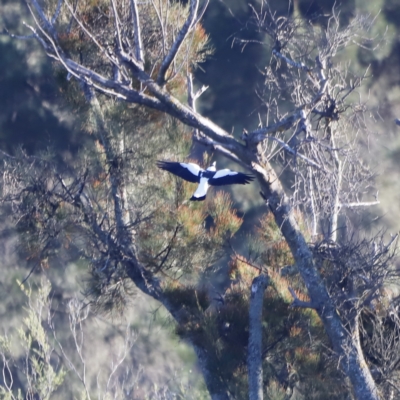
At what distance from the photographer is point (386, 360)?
348 centimetres

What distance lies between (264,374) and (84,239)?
1.42 meters

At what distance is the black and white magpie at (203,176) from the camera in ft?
10.6

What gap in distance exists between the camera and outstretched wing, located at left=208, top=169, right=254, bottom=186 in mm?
3223

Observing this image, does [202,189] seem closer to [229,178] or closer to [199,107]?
[229,178]

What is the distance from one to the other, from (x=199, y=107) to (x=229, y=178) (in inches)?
126

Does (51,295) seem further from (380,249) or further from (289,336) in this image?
(380,249)

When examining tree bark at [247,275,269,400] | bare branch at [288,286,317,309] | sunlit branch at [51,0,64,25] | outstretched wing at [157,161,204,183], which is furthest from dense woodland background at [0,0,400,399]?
outstretched wing at [157,161,204,183]

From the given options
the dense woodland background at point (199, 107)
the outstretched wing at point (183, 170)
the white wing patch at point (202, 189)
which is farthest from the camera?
the dense woodland background at point (199, 107)

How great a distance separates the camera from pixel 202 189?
3.22 meters

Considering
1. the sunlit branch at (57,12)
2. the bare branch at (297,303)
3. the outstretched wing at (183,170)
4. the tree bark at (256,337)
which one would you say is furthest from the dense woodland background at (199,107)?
the outstretched wing at (183,170)

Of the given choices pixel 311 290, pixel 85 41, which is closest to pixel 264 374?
pixel 311 290

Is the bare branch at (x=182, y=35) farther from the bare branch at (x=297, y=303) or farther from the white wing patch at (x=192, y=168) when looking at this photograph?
the bare branch at (x=297, y=303)

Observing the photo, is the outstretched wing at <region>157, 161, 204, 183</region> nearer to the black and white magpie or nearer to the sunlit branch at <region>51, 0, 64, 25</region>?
the black and white magpie

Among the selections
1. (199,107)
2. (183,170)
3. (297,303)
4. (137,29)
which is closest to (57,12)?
(137,29)
